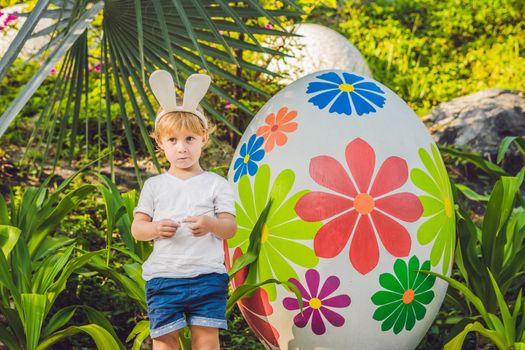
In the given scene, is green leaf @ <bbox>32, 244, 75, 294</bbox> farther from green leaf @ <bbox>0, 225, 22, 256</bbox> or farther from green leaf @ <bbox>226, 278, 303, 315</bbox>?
green leaf @ <bbox>226, 278, 303, 315</bbox>

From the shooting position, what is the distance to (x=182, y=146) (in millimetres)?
2975

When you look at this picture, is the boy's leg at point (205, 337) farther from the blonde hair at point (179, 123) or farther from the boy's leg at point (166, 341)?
the blonde hair at point (179, 123)

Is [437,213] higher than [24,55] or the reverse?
the reverse

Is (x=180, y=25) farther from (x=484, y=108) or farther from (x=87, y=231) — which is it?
(x=484, y=108)

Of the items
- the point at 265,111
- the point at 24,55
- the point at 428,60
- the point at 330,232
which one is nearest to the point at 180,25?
the point at 265,111

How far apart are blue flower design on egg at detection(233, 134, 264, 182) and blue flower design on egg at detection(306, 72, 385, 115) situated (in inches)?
11.0

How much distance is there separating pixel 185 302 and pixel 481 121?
4.47 meters

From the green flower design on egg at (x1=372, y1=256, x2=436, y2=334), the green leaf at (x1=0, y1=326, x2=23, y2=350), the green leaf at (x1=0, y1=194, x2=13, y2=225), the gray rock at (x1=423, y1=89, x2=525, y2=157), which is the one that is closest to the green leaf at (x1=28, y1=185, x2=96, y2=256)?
the green leaf at (x1=0, y1=194, x2=13, y2=225)

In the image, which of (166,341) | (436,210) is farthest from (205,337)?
(436,210)

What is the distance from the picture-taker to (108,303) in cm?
454

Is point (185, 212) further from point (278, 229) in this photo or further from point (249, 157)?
point (249, 157)

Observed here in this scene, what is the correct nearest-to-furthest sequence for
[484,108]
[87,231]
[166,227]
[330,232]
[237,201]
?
[166,227]
[330,232]
[237,201]
[87,231]
[484,108]

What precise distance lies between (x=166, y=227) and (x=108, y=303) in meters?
1.83

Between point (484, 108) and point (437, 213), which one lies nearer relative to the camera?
point (437, 213)
